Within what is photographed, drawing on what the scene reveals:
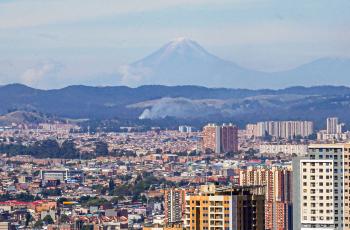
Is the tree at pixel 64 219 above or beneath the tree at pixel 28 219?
above

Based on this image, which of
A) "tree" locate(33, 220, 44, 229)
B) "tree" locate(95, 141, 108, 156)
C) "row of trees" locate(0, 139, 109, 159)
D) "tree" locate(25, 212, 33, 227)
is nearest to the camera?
"tree" locate(33, 220, 44, 229)

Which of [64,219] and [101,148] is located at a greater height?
[101,148]

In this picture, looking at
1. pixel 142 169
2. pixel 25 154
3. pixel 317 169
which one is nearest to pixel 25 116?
pixel 25 154

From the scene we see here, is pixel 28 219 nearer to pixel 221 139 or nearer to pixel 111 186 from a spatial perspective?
pixel 111 186

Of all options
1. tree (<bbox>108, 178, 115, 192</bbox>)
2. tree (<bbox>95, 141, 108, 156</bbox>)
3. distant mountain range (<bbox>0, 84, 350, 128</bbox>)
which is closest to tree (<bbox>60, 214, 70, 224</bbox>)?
tree (<bbox>108, 178, 115, 192</bbox>)

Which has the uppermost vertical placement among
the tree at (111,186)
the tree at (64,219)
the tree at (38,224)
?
the tree at (111,186)

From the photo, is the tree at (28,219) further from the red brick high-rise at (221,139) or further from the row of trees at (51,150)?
the red brick high-rise at (221,139)

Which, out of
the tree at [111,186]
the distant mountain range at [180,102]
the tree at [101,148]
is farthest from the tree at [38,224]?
the distant mountain range at [180,102]

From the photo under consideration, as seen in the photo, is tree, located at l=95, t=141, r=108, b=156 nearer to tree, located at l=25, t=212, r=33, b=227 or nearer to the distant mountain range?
the distant mountain range

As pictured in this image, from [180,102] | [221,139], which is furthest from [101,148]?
[180,102]
